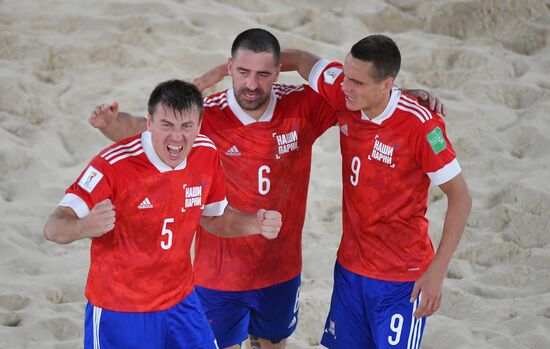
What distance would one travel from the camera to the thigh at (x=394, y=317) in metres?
4.90

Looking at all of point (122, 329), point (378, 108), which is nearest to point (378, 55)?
point (378, 108)

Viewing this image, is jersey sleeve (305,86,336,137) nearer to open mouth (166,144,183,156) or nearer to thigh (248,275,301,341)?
thigh (248,275,301,341)

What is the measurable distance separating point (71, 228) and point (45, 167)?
332 cm

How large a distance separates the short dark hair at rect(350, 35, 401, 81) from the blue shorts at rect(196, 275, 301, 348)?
4.27ft

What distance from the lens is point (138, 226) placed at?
446 cm

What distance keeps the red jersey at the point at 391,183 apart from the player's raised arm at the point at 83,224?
1.35 meters

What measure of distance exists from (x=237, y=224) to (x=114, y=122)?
30.7 inches

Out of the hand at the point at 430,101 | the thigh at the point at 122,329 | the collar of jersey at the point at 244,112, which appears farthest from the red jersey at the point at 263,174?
the thigh at the point at 122,329

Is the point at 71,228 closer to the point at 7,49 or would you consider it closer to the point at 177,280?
the point at 177,280

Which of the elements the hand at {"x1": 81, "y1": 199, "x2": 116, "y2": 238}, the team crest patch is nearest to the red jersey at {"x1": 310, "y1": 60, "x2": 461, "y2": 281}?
the team crest patch

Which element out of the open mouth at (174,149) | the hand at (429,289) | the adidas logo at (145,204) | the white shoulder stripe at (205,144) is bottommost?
the hand at (429,289)

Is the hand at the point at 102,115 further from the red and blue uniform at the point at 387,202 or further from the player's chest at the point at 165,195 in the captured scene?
the red and blue uniform at the point at 387,202

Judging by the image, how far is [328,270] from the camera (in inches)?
264

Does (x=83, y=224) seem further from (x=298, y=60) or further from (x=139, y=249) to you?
(x=298, y=60)
